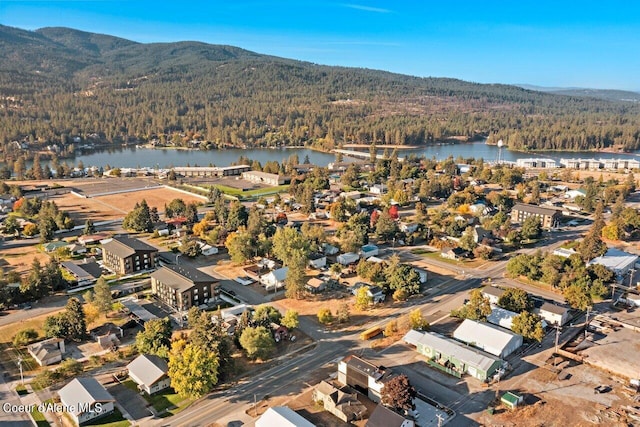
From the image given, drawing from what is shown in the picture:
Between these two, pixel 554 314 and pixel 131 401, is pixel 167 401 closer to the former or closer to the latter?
pixel 131 401

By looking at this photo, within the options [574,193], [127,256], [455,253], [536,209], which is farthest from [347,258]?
[574,193]

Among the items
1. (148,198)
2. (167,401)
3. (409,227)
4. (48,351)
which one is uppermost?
(409,227)

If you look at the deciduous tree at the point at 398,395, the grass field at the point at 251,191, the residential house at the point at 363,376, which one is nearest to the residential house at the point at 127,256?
the residential house at the point at 363,376

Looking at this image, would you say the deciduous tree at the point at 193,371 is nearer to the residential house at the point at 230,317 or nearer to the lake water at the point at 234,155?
the residential house at the point at 230,317

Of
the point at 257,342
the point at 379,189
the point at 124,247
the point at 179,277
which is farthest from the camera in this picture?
the point at 379,189

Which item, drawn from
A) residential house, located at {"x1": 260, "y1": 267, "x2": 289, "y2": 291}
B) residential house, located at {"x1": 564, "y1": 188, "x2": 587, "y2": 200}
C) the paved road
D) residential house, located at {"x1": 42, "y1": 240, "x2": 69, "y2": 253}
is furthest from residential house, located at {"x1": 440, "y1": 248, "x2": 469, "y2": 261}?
residential house, located at {"x1": 42, "y1": 240, "x2": 69, "y2": 253}

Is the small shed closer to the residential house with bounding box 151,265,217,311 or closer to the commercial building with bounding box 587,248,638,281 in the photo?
the residential house with bounding box 151,265,217,311

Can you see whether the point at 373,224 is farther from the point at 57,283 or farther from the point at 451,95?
the point at 451,95
